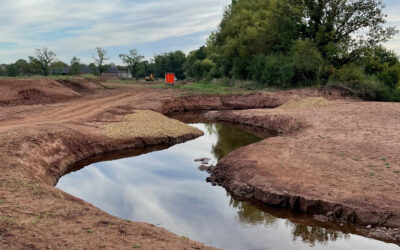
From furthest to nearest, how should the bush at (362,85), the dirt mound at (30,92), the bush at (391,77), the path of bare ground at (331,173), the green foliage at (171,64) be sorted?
the green foliage at (171,64) < the bush at (391,77) < the bush at (362,85) < the dirt mound at (30,92) < the path of bare ground at (331,173)

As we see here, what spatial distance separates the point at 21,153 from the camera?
37.6 feet

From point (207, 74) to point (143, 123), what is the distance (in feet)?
128

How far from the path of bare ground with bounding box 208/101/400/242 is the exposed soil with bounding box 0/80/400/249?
0.03 metres

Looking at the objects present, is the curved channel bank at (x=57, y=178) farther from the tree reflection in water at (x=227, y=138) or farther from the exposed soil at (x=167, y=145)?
the tree reflection in water at (x=227, y=138)

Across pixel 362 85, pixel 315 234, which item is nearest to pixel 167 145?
pixel 315 234

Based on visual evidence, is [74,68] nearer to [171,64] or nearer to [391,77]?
[171,64]

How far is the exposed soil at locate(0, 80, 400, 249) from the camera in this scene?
229 inches

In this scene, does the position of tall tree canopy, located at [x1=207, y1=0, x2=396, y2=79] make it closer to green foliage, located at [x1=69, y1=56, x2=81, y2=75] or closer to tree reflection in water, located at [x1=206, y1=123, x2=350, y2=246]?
tree reflection in water, located at [x1=206, y1=123, x2=350, y2=246]

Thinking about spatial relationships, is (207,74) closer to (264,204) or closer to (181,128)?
(181,128)

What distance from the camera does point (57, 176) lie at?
12.1 metres

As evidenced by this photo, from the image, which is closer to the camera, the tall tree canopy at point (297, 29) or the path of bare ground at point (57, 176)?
the path of bare ground at point (57, 176)

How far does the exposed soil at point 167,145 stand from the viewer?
5.82m

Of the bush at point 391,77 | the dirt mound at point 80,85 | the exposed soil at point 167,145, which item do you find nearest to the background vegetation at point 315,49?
the bush at point 391,77

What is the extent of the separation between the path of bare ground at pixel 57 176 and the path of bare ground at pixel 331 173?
4.44m
